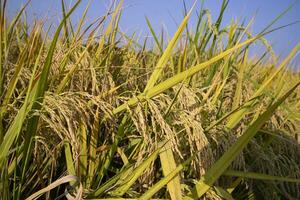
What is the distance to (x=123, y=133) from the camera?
113 centimetres

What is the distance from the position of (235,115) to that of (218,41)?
0.67 m

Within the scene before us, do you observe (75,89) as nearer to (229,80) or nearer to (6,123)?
(6,123)

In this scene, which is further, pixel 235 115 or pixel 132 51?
pixel 132 51

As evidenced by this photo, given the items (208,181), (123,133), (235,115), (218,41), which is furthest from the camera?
(218,41)

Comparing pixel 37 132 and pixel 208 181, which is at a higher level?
pixel 37 132

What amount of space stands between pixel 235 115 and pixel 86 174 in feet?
1.99

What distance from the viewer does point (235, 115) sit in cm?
128

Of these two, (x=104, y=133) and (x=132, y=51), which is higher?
(x=132, y=51)

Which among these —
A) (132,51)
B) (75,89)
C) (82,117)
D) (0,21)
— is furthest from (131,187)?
(132,51)

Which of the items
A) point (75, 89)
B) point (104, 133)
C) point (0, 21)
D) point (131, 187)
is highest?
point (0, 21)

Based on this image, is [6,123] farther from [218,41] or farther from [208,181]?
[218,41]

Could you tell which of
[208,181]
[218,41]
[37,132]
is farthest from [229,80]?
[37,132]

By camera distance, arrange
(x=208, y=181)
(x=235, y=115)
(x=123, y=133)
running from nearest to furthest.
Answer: (x=208, y=181), (x=123, y=133), (x=235, y=115)

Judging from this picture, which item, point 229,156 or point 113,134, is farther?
point 113,134
